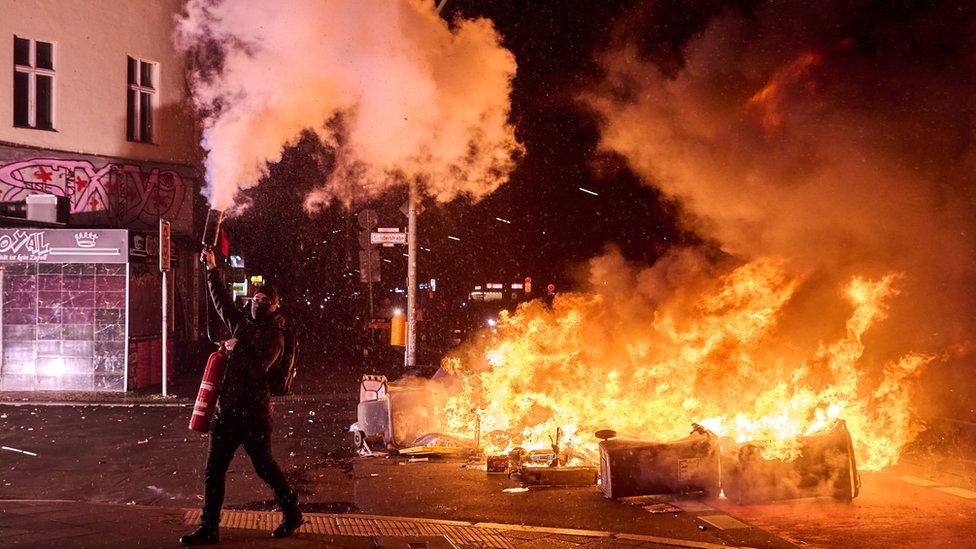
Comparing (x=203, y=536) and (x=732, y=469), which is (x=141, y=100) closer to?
(x=203, y=536)

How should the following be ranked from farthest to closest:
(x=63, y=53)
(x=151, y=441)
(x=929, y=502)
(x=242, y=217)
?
(x=242, y=217) < (x=63, y=53) < (x=151, y=441) < (x=929, y=502)

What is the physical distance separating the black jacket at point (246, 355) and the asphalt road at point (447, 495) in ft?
5.95

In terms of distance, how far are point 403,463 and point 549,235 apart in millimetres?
26452

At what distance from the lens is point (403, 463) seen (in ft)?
30.4

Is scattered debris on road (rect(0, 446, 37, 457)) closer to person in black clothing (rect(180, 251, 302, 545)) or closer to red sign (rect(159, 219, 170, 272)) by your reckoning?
person in black clothing (rect(180, 251, 302, 545))

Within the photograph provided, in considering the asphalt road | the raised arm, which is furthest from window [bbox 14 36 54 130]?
the raised arm

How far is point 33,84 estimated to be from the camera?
17188 mm

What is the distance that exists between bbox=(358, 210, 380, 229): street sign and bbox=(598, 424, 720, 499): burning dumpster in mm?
8887

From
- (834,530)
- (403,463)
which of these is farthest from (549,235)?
(834,530)

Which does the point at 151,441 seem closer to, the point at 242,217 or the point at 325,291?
the point at 242,217

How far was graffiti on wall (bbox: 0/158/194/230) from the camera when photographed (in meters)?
17.2

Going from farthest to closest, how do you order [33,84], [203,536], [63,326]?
[33,84], [63,326], [203,536]

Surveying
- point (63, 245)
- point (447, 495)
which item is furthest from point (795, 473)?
point (63, 245)

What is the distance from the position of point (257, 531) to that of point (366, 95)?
7.55 meters
